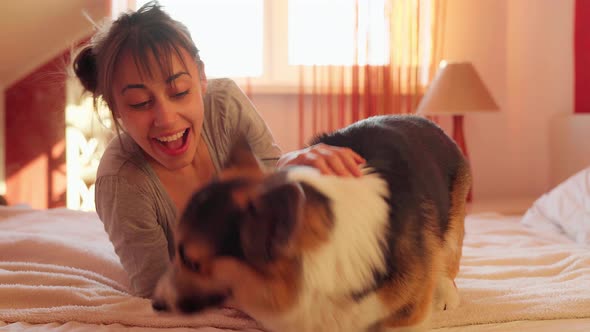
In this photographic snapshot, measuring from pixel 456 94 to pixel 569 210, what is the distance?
1.11 m

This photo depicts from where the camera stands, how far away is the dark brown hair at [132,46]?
1578 millimetres

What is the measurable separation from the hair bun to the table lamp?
6.93ft

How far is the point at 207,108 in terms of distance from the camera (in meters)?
1.95

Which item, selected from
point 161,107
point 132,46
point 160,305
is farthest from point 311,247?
point 132,46

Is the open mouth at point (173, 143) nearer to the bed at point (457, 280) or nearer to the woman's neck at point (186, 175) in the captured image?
the woman's neck at point (186, 175)

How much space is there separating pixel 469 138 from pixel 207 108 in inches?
102

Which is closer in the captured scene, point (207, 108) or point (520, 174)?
point (207, 108)

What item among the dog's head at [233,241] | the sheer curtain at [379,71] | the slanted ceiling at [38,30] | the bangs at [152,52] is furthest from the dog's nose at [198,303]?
the slanted ceiling at [38,30]

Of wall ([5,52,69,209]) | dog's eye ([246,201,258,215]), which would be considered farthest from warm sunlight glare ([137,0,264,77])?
dog's eye ([246,201,258,215])

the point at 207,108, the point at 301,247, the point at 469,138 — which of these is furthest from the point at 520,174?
the point at 301,247

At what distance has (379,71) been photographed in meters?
3.84

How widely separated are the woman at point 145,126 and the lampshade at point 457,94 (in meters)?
1.92

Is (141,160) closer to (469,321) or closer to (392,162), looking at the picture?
(392,162)

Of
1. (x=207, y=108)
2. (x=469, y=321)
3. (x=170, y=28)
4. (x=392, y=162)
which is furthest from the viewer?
(x=207, y=108)
